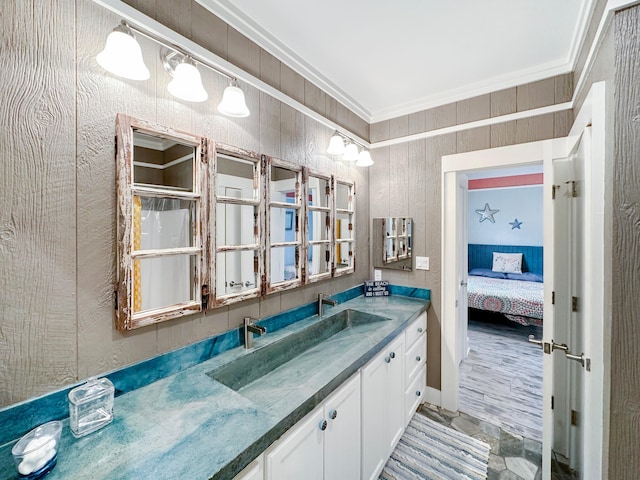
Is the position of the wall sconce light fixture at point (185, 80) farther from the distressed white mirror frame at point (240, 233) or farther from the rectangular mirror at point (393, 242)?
the rectangular mirror at point (393, 242)

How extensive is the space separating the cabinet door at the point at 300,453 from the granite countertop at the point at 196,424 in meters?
0.07

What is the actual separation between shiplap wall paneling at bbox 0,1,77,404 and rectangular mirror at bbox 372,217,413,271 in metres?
2.21

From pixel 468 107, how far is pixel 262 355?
2.39m

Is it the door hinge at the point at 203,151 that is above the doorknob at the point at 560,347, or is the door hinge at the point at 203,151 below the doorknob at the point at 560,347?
above

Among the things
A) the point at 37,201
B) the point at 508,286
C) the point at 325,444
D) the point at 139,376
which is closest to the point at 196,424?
the point at 139,376

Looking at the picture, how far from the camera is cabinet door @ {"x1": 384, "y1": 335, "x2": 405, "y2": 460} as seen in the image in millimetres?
1751

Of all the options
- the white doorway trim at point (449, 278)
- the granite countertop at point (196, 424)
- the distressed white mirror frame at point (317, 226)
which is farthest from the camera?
the white doorway trim at point (449, 278)

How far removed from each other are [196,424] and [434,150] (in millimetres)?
2459

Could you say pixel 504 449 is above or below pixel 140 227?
below

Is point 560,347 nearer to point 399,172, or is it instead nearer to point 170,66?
point 399,172

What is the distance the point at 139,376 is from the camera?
1.12 m

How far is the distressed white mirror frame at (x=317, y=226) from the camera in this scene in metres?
1.92

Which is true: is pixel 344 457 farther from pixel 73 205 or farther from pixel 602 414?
pixel 73 205

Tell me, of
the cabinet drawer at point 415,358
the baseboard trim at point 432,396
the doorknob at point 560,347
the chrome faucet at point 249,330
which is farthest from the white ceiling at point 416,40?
the baseboard trim at point 432,396
